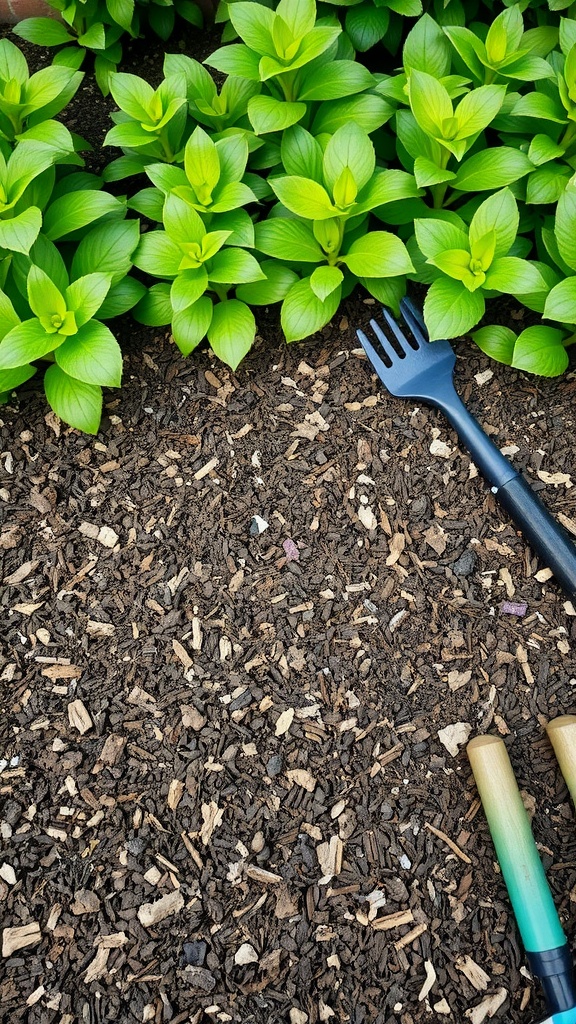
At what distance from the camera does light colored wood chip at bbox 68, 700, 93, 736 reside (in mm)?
1784

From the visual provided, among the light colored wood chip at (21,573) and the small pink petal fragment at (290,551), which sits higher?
the light colored wood chip at (21,573)

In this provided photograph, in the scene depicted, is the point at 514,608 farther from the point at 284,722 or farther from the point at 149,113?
the point at 149,113

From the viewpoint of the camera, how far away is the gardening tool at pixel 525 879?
1.43m

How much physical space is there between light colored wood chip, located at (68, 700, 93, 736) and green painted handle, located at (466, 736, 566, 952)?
2.98 feet

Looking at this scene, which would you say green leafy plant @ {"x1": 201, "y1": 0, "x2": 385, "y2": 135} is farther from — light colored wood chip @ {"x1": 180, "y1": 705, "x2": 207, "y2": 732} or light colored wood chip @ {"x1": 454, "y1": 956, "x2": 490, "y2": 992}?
light colored wood chip @ {"x1": 454, "y1": 956, "x2": 490, "y2": 992}

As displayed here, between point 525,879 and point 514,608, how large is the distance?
25.7 inches

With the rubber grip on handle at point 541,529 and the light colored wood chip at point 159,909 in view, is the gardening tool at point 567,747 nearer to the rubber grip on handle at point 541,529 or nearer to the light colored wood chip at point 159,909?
the rubber grip on handle at point 541,529

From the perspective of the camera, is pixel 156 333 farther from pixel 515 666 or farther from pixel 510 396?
pixel 515 666

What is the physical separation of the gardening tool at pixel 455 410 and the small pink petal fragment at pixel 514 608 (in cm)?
11

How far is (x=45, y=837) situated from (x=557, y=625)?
4.41ft

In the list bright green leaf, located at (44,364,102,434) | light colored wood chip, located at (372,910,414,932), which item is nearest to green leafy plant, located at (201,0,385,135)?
bright green leaf, located at (44,364,102,434)

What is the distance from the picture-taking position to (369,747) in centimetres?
175

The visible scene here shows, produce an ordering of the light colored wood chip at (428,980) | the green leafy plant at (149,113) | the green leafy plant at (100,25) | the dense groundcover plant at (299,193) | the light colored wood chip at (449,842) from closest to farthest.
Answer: the light colored wood chip at (428,980), the light colored wood chip at (449,842), the dense groundcover plant at (299,193), the green leafy plant at (149,113), the green leafy plant at (100,25)

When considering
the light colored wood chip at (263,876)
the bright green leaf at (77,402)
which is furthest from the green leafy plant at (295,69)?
the light colored wood chip at (263,876)
